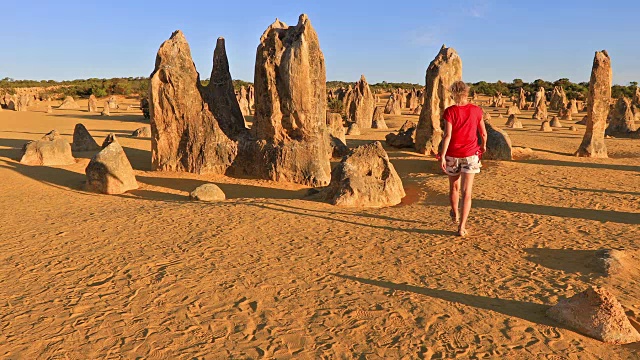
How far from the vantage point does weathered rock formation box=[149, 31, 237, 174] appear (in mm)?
12227

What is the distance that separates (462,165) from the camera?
241 inches

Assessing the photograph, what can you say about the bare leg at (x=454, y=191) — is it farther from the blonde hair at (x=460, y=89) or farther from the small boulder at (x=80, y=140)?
the small boulder at (x=80, y=140)

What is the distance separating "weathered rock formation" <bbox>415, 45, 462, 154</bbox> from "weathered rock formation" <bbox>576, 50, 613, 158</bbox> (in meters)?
4.05

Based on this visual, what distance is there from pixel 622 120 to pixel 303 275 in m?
21.9

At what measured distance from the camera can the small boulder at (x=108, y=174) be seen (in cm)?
1002

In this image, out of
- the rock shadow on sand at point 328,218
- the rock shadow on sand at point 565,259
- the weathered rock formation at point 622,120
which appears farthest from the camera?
the weathered rock formation at point 622,120

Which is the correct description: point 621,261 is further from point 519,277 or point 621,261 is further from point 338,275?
point 338,275

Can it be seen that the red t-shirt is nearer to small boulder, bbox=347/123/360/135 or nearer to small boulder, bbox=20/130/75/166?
small boulder, bbox=20/130/75/166

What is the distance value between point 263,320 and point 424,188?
6.70 m

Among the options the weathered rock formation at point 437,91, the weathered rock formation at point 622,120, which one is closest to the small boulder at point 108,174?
the weathered rock formation at point 437,91

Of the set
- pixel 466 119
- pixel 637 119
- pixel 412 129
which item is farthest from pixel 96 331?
pixel 637 119

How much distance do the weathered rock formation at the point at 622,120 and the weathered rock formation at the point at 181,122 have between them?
18424 mm

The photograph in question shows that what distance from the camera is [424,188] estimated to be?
1016cm

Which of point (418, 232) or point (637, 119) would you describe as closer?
point (418, 232)
